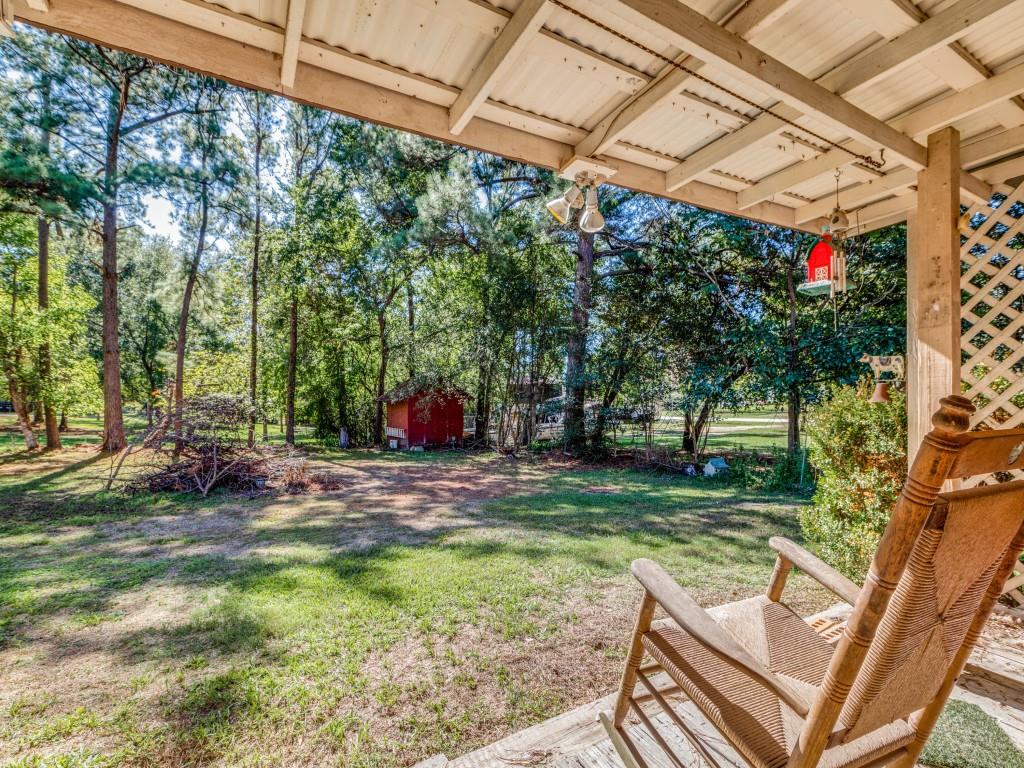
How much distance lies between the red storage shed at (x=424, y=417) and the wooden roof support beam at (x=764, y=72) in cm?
1038

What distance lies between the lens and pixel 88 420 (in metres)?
20.0

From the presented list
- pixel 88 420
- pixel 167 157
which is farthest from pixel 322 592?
pixel 88 420

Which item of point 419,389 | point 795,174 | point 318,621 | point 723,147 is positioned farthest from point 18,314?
point 795,174

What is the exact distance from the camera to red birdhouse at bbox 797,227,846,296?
2.87 m

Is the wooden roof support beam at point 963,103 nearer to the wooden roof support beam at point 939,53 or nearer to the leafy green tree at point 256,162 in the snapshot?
the wooden roof support beam at point 939,53

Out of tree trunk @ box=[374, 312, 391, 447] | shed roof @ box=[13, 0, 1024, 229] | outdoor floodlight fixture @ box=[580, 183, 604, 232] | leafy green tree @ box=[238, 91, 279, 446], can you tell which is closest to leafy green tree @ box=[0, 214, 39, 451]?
leafy green tree @ box=[238, 91, 279, 446]

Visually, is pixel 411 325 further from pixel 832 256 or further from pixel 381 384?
pixel 832 256

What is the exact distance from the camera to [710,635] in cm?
107

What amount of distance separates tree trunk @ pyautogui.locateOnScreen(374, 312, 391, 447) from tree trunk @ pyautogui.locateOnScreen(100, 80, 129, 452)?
557 cm

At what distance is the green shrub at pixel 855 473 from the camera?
9.12ft

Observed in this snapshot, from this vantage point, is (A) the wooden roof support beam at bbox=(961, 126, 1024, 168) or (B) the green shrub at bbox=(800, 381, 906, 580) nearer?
(A) the wooden roof support beam at bbox=(961, 126, 1024, 168)

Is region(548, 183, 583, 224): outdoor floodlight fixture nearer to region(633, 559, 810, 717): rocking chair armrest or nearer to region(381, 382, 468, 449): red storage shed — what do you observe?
region(633, 559, 810, 717): rocking chair armrest

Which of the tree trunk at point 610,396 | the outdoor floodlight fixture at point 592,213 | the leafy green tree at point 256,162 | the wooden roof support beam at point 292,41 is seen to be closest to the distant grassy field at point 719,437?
the tree trunk at point 610,396

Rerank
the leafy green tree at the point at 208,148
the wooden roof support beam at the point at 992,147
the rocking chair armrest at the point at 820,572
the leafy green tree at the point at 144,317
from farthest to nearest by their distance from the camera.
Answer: the leafy green tree at the point at 144,317
the leafy green tree at the point at 208,148
the wooden roof support beam at the point at 992,147
the rocking chair armrest at the point at 820,572
